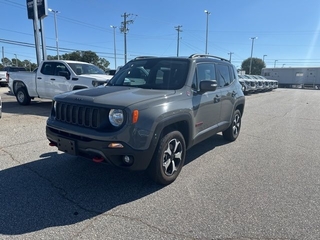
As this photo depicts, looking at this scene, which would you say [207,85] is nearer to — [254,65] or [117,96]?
[117,96]

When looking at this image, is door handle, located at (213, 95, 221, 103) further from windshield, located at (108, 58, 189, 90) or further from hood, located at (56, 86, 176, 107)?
hood, located at (56, 86, 176, 107)

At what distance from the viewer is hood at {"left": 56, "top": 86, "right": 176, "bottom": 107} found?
10.2ft

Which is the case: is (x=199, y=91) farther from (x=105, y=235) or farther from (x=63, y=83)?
(x=63, y=83)

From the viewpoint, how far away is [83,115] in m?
3.19

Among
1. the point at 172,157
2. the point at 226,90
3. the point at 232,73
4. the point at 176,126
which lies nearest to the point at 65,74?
the point at 232,73

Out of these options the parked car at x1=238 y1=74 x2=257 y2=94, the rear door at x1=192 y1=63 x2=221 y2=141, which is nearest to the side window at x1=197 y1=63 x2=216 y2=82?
the rear door at x1=192 y1=63 x2=221 y2=141

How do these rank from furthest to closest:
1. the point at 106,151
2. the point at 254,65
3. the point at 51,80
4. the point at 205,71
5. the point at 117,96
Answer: the point at 254,65, the point at 51,80, the point at 205,71, the point at 117,96, the point at 106,151

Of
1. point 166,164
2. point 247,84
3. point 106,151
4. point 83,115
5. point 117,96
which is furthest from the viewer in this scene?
point 247,84

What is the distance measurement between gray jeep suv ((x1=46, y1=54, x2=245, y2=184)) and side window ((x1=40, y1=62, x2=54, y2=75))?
256 inches

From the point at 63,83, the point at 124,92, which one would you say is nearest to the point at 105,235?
the point at 124,92

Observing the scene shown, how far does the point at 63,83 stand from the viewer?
9.45 m

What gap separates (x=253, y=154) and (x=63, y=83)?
746 cm

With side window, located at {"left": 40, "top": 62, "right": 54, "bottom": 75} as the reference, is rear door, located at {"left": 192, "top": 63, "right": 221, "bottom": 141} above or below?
below

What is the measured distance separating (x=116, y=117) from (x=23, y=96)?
963 cm
